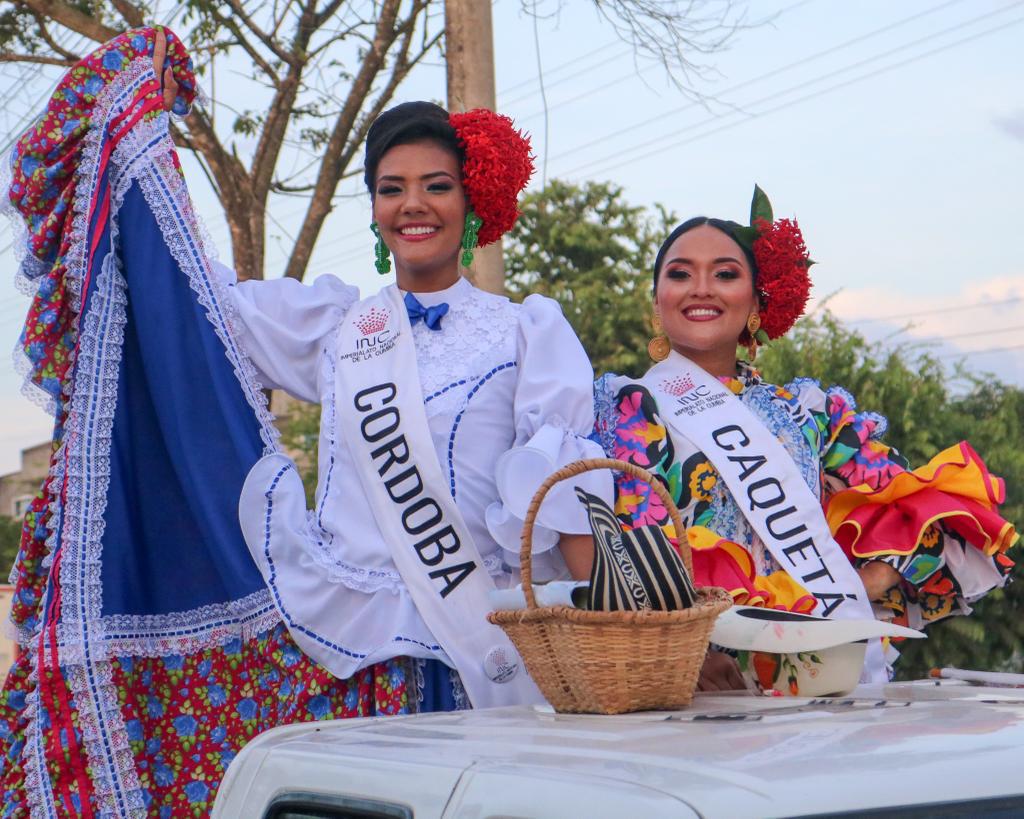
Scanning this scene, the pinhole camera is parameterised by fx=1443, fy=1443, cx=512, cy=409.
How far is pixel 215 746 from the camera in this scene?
340 centimetres

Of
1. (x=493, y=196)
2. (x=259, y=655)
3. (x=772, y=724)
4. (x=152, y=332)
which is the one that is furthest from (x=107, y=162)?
(x=772, y=724)

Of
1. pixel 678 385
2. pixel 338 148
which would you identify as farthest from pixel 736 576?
pixel 338 148

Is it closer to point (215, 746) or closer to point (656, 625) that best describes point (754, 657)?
point (656, 625)

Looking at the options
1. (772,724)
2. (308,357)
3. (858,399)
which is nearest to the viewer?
(772,724)

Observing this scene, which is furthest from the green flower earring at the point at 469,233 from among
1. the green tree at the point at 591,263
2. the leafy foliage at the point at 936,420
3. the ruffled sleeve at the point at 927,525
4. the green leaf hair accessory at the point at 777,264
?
the green tree at the point at 591,263

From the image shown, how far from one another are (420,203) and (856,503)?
53.5 inches

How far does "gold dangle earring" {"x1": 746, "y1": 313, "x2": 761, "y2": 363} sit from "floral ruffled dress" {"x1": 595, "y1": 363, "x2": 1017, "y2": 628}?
0.32 metres

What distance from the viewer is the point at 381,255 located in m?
3.67

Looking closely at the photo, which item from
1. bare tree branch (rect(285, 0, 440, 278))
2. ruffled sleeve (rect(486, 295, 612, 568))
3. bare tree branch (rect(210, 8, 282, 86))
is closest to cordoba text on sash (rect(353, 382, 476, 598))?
ruffled sleeve (rect(486, 295, 612, 568))

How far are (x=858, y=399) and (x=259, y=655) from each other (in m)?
3.99

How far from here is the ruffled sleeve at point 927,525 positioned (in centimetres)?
360

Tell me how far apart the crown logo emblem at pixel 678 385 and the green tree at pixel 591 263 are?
40.7ft

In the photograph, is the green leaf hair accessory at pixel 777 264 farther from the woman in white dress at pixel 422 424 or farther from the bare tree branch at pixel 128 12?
the bare tree branch at pixel 128 12

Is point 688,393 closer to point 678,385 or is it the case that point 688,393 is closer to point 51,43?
point 678,385
